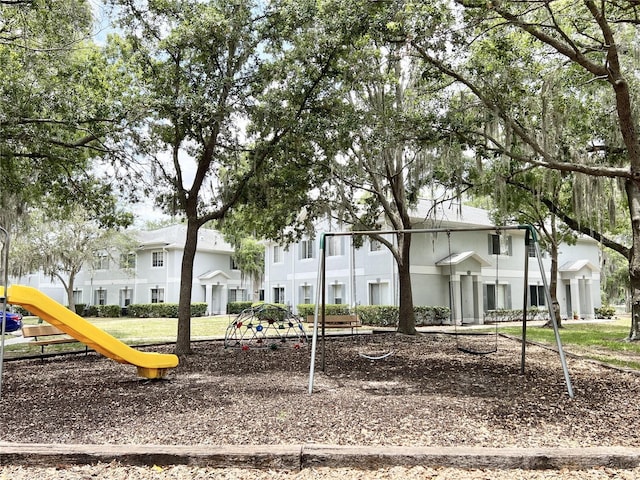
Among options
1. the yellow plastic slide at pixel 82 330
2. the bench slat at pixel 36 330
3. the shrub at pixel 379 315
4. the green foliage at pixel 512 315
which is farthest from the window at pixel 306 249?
the yellow plastic slide at pixel 82 330

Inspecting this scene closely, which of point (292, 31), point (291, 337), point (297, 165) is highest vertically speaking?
point (292, 31)

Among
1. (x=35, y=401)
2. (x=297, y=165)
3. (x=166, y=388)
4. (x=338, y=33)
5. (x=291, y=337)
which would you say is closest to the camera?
(x=35, y=401)

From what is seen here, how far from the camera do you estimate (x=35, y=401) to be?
6516mm

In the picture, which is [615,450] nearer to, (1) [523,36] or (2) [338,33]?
(2) [338,33]

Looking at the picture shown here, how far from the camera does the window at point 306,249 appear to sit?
1018 inches

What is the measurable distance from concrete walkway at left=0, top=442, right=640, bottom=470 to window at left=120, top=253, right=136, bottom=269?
2829 cm

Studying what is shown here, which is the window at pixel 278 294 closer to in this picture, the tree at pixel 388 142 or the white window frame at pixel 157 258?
the white window frame at pixel 157 258

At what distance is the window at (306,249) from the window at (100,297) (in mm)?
16534

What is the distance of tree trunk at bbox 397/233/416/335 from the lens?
49.7 ft

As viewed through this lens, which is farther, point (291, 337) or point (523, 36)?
point (291, 337)

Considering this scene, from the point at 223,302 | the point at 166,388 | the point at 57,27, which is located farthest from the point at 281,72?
the point at 223,302

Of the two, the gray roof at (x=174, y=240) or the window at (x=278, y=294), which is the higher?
the gray roof at (x=174, y=240)

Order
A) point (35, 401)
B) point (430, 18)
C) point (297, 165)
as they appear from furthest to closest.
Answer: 1. point (297, 165)
2. point (430, 18)
3. point (35, 401)

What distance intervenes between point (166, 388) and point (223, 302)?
92.5ft
